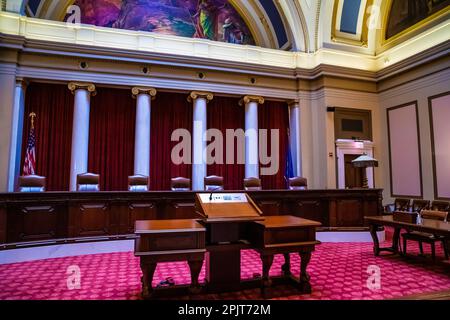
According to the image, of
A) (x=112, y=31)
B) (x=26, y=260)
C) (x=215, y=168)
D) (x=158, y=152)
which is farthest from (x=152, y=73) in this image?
(x=26, y=260)

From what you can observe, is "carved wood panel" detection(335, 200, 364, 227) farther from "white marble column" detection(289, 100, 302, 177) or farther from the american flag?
the american flag

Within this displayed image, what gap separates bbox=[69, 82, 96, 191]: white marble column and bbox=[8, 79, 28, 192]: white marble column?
1.16 metres

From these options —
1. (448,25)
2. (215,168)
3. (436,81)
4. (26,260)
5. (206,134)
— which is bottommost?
(26,260)

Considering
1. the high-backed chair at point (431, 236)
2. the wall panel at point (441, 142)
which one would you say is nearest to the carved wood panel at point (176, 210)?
the high-backed chair at point (431, 236)

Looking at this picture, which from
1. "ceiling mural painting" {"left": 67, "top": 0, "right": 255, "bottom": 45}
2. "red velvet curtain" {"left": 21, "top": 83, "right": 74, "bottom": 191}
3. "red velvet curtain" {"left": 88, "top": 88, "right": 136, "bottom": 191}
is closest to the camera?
"red velvet curtain" {"left": 21, "top": 83, "right": 74, "bottom": 191}

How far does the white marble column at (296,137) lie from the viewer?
9727 mm

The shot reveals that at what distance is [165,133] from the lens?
965 centimetres

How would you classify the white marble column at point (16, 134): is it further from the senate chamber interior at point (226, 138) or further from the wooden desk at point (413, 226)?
the wooden desk at point (413, 226)

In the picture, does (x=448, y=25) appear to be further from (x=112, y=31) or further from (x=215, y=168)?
(x=112, y=31)

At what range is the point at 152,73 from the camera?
861cm

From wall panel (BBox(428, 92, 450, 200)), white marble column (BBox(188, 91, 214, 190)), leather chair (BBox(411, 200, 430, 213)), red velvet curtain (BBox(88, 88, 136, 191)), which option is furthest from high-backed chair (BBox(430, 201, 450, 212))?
red velvet curtain (BBox(88, 88, 136, 191))

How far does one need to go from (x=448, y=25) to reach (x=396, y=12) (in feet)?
6.50

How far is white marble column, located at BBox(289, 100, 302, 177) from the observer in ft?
31.9

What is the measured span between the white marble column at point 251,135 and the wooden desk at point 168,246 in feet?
20.8
